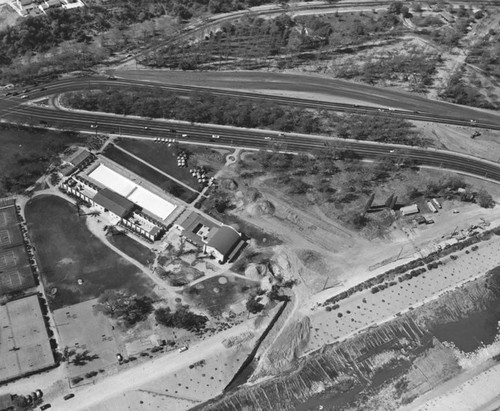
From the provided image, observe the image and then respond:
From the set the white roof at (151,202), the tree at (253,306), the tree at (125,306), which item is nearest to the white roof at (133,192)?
the white roof at (151,202)

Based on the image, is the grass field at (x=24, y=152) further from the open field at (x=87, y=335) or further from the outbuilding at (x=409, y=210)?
the outbuilding at (x=409, y=210)

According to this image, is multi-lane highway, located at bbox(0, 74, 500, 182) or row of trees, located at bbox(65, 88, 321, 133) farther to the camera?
row of trees, located at bbox(65, 88, 321, 133)

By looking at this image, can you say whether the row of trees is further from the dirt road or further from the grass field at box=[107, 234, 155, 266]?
the dirt road

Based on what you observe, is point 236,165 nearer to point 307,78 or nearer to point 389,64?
point 307,78

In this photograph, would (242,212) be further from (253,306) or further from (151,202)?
(253,306)

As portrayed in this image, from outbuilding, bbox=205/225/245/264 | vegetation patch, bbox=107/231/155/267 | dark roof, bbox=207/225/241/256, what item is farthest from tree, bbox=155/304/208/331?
dark roof, bbox=207/225/241/256
